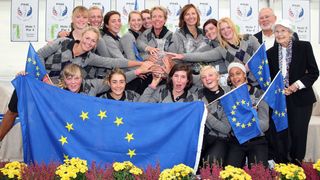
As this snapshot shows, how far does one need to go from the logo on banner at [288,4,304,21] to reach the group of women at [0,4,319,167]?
3.01 metres

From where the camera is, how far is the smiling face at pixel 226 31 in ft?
15.6

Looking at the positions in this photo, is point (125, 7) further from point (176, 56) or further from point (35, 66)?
point (35, 66)

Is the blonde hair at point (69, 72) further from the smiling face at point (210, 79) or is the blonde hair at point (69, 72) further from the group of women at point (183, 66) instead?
the smiling face at point (210, 79)

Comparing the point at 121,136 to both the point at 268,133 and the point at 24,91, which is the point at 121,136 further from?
the point at 268,133

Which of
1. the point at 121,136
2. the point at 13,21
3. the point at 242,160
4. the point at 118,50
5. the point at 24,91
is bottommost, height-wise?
the point at 242,160

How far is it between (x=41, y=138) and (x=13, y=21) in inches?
150

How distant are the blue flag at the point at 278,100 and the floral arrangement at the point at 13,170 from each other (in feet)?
7.97

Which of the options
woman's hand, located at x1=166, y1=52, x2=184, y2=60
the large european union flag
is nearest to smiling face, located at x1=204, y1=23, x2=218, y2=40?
woman's hand, located at x1=166, y1=52, x2=184, y2=60

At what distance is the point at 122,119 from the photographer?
13.3 feet

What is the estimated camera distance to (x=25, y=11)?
23.6ft

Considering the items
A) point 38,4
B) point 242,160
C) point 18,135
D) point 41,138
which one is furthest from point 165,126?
point 38,4

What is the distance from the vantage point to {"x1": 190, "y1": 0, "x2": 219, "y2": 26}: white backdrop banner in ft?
24.2

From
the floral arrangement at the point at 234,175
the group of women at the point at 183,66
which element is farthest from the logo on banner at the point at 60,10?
the floral arrangement at the point at 234,175

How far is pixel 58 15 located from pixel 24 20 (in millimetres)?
564
